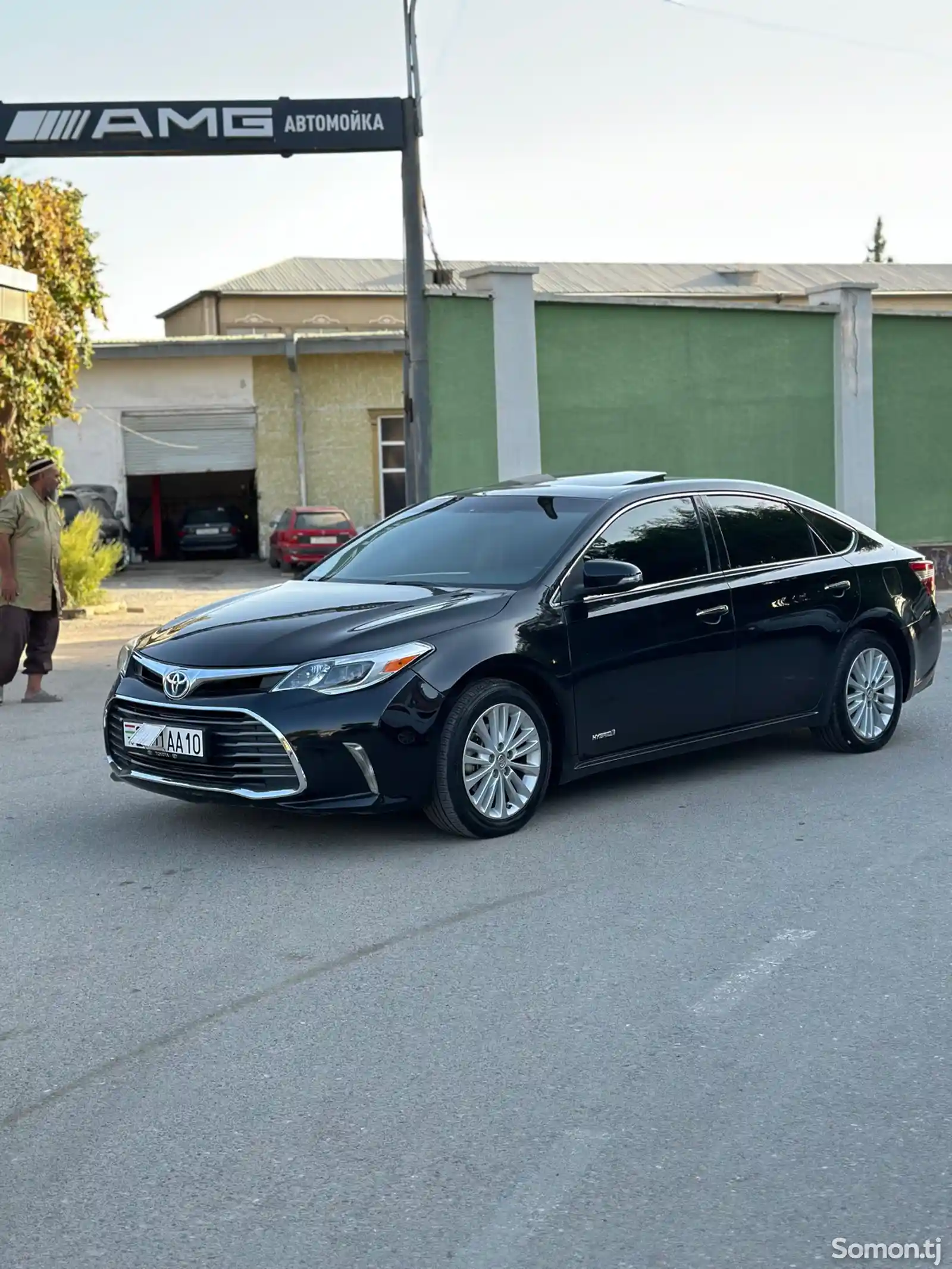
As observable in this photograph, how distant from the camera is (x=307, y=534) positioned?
3138 centimetres

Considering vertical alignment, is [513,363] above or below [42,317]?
below

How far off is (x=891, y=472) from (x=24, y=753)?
13498mm

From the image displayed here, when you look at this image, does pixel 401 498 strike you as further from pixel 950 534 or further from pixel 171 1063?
pixel 171 1063

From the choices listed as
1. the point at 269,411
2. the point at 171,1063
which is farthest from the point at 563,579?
the point at 269,411

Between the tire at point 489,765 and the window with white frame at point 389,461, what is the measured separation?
29745mm

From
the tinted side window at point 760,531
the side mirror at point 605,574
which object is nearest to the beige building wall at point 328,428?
the tinted side window at point 760,531

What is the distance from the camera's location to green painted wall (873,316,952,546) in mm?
20266

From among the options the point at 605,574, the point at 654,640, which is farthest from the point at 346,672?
the point at 654,640

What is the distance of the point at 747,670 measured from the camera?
8328 mm

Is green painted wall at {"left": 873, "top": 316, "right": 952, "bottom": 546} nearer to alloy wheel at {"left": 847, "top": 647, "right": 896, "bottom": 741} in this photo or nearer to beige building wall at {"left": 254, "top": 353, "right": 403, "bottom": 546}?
alloy wheel at {"left": 847, "top": 647, "right": 896, "bottom": 741}

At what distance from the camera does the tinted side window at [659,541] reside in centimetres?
799

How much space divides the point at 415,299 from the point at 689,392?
381 centimetres

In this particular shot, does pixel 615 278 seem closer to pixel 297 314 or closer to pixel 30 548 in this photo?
pixel 297 314

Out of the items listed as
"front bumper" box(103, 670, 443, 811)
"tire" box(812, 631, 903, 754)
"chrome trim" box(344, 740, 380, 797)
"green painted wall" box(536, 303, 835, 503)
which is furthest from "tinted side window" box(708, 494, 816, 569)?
"green painted wall" box(536, 303, 835, 503)
